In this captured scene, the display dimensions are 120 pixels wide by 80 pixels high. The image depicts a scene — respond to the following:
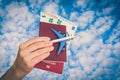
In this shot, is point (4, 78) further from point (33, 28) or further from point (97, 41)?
point (97, 41)

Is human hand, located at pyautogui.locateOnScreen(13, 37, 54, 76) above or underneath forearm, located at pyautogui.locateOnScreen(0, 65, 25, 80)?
above

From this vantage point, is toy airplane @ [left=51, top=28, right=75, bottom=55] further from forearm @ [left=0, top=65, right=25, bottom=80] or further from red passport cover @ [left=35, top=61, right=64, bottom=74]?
forearm @ [left=0, top=65, right=25, bottom=80]

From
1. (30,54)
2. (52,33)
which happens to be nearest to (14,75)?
(30,54)

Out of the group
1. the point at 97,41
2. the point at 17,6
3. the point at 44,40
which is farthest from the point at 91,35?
the point at 17,6

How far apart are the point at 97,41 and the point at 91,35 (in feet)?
0.11

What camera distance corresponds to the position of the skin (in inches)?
32.6

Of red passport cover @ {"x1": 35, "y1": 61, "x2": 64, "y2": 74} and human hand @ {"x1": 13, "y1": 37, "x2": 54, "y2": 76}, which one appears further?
red passport cover @ {"x1": 35, "y1": 61, "x2": 64, "y2": 74}

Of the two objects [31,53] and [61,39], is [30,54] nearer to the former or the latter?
[31,53]

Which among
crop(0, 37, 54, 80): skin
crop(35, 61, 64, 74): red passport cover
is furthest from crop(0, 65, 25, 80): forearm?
crop(35, 61, 64, 74): red passport cover

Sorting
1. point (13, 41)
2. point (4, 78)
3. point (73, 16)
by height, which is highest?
point (73, 16)

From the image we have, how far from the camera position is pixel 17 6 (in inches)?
35.9

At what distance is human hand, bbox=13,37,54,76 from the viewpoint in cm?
83

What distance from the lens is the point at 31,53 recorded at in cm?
83

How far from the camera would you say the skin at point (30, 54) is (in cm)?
83
